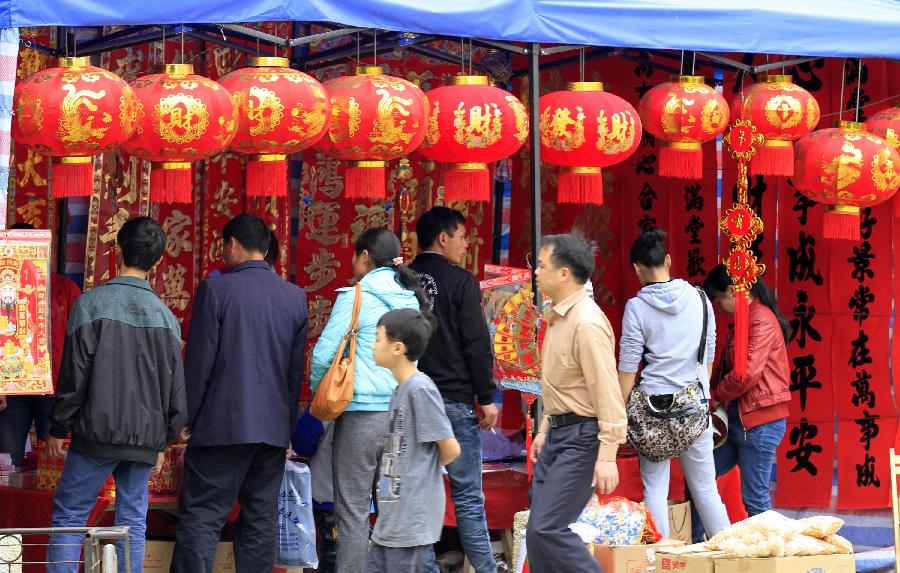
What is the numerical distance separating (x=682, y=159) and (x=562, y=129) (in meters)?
0.96

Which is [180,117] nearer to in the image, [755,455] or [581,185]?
[581,185]

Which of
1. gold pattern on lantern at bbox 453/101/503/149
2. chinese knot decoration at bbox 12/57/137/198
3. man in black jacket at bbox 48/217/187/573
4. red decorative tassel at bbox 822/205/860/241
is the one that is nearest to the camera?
chinese knot decoration at bbox 12/57/137/198

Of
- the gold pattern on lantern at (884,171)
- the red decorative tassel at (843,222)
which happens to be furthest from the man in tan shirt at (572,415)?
the red decorative tassel at (843,222)

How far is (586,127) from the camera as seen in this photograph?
7621 mm

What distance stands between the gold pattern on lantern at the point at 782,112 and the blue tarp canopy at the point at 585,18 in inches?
14.8

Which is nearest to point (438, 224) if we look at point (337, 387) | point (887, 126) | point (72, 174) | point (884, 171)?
point (337, 387)

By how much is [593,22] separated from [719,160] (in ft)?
8.87

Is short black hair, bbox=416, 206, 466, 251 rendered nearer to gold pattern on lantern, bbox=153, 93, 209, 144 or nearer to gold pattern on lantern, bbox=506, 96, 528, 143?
gold pattern on lantern, bbox=506, 96, 528, 143

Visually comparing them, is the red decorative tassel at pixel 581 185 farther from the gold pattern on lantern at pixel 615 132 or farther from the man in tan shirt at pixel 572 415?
the man in tan shirt at pixel 572 415

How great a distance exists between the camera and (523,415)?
33.0 feet

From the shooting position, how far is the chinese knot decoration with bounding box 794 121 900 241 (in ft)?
27.4

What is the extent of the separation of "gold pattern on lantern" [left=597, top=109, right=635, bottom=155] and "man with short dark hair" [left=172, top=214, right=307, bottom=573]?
5.95ft

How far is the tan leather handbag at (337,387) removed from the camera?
682 cm

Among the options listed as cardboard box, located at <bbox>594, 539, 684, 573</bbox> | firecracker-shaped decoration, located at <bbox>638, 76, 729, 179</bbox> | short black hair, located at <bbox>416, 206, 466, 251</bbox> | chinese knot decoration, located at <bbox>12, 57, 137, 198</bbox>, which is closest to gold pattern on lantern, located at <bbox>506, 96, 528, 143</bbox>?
short black hair, located at <bbox>416, 206, 466, 251</bbox>
